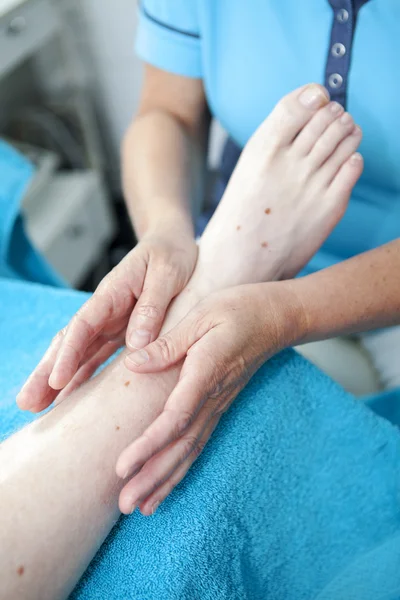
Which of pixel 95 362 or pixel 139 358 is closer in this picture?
pixel 139 358

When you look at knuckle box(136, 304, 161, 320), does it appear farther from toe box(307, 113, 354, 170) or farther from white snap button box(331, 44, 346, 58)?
white snap button box(331, 44, 346, 58)

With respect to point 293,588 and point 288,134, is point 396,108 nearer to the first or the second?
point 288,134

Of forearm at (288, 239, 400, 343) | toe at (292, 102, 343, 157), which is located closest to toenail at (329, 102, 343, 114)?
toe at (292, 102, 343, 157)

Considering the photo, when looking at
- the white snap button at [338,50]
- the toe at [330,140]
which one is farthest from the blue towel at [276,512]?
the white snap button at [338,50]

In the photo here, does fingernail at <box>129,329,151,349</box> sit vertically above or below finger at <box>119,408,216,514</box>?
above

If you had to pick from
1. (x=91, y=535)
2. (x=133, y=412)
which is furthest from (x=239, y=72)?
(x=91, y=535)

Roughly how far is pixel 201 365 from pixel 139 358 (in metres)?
0.06

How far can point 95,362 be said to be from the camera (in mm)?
609

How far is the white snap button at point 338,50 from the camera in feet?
2.06

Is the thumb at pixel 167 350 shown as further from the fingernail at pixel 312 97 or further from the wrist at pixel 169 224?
the fingernail at pixel 312 97

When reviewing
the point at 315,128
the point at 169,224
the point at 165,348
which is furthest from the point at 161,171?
the point at 165,348

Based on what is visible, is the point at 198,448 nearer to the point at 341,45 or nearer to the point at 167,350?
the point at 167,350

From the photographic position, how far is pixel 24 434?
1.73ft

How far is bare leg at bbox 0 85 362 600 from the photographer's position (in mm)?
459
